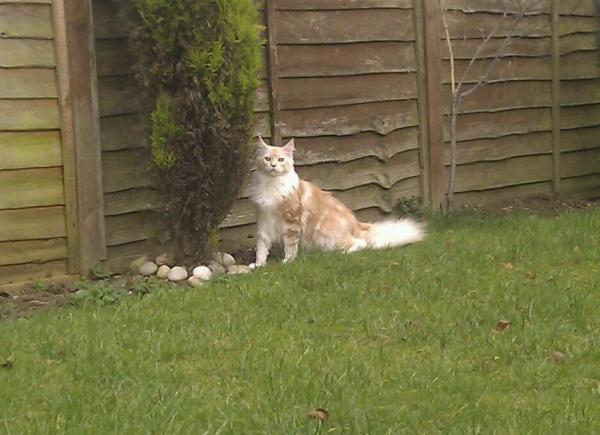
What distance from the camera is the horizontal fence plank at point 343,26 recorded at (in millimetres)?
7461

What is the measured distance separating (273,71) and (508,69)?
2.96 meters

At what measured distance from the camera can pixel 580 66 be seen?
1007cm

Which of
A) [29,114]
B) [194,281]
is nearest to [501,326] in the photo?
[194,281]

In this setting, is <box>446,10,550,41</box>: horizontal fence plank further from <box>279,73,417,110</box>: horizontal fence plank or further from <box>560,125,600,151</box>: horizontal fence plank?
<box>560,125,600,151</box>: horizontal fence plank

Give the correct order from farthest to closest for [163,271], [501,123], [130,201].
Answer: [501,123] → [130,201] → [163,271]

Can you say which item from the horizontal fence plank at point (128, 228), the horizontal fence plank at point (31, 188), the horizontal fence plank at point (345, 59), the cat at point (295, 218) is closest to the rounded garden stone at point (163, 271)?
the horizontal fence plank at point (128, 228)

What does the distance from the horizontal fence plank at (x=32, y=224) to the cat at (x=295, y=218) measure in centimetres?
129

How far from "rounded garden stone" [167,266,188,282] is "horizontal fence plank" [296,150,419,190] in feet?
5.41

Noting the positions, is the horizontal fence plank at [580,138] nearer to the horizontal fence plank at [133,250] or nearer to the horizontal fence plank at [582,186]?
the horizontal fence plank at [582,186]

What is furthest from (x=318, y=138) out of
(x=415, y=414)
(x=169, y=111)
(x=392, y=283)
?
(x=415, y=414)

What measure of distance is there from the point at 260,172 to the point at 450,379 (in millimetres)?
3064

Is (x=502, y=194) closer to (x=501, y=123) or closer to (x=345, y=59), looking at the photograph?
(x=501, y=123)

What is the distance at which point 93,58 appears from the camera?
6238 mm

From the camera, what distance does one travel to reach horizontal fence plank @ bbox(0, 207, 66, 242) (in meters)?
5.94
